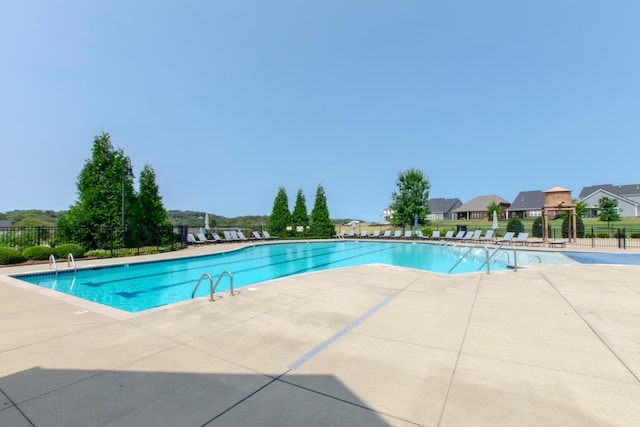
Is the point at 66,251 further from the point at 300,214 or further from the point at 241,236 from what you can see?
the point at 300,214

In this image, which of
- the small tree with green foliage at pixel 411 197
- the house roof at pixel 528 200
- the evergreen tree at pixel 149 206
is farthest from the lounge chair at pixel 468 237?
the house roof at pixel 528 200

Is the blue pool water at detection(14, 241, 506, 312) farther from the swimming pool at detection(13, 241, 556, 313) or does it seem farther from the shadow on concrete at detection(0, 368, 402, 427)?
the shadow on concrete at detection(0, 368, 402, 427)

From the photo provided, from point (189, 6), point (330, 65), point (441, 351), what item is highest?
point (330, 65)

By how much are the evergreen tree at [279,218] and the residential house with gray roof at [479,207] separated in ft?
146

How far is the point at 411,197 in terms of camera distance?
3027 centimetres

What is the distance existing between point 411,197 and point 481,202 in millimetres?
35488

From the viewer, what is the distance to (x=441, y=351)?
10.6 feet

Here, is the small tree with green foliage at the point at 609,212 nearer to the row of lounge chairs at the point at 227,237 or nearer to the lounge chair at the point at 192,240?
the row of lounge chairs at the point at 227,237

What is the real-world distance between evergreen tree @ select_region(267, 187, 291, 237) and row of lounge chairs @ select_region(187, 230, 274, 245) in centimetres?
77

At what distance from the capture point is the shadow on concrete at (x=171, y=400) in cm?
204

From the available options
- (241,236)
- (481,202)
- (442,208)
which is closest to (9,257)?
(241,236)

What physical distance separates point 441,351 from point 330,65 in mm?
23090

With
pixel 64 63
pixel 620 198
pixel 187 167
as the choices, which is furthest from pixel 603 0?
pixel 620 198

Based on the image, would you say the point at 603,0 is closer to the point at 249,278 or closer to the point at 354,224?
the point at 249,278
